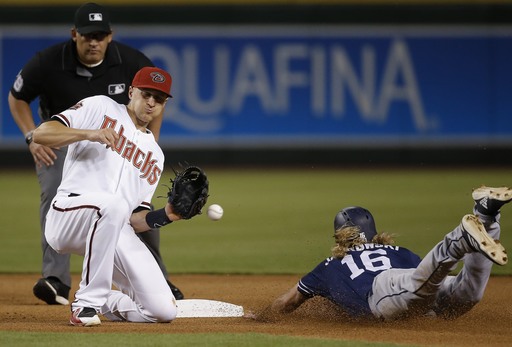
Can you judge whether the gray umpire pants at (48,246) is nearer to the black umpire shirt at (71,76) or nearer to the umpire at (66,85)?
the umpire at (66,85)

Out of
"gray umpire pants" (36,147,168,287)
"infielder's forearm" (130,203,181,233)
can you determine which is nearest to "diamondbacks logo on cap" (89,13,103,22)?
"gray umpire pants" (36,147,168,287)

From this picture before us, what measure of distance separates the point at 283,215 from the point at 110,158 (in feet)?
20.2

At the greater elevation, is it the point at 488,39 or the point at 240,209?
the point at 488,39

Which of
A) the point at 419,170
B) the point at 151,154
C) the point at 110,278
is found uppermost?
the point at 151,154

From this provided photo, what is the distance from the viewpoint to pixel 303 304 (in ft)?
19.2

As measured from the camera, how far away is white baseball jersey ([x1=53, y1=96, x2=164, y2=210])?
16.8ft

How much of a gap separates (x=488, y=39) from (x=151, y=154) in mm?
12359

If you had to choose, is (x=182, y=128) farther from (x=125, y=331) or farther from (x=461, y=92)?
(x=125, y=331)

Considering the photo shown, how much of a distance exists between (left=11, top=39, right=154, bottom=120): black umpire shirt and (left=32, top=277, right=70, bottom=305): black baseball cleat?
1.14m

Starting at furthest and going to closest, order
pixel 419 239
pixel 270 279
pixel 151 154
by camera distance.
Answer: pixel 419 239 → pixel 270 279 → pixel 151 154

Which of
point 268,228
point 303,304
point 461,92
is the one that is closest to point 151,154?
point 303,304

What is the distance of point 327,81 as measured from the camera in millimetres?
16531

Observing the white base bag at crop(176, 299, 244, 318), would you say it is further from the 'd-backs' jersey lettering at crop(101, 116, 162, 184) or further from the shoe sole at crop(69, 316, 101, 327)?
the 'd-backs' jersey lettering at crop(101, 116, 162, 184)

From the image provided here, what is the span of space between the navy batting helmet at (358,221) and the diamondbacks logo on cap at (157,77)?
1.29 meters
